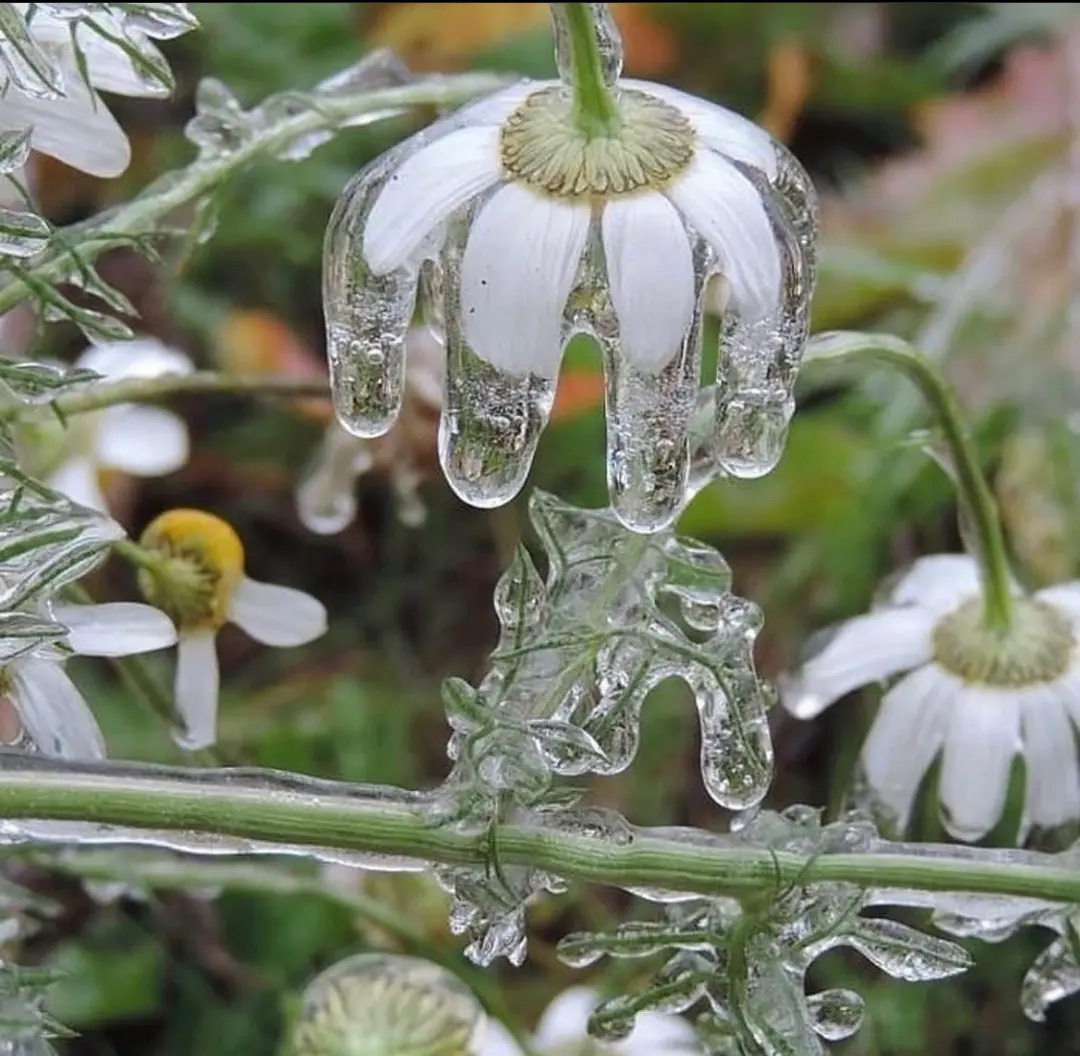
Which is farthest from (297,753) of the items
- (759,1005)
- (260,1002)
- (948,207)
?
(948,207)

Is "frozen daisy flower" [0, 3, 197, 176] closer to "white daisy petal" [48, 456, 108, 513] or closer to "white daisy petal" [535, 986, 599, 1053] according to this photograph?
"white daisy petal" [48, 456, 108, 513]

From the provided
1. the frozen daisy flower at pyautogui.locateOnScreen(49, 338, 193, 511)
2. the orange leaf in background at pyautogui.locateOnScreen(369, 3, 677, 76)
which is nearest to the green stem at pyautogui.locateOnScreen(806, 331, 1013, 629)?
the frozen daisy flower at pyautogui.locateOnScreen(49, 338, 193, 511)

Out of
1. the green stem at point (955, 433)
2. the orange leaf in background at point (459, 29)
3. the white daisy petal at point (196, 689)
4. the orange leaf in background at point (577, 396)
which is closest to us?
the green stem at point (955, 433)

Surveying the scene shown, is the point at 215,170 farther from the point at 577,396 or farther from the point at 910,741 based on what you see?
the point at 577,396

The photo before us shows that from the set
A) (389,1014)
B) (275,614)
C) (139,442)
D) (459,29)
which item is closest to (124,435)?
(139,442)

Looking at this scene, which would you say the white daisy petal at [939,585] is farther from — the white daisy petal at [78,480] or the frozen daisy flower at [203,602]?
the white daisy petal at [78,480]

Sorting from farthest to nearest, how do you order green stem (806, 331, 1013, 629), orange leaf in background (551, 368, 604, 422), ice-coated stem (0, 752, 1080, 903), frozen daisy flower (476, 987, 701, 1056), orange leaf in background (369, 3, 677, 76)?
orange leaf in background (369, 3, 677, 76), orange leaf in background (551, 368, 604, 422), frozen daisy flower (476, 987, 701, 1056), green stem (806, 331, 1013, 629), ice-coated stem (0, 752, 1080, 903)

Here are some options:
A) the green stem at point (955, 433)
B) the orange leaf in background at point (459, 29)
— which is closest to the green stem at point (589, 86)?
the green stem at point (955, 433)
